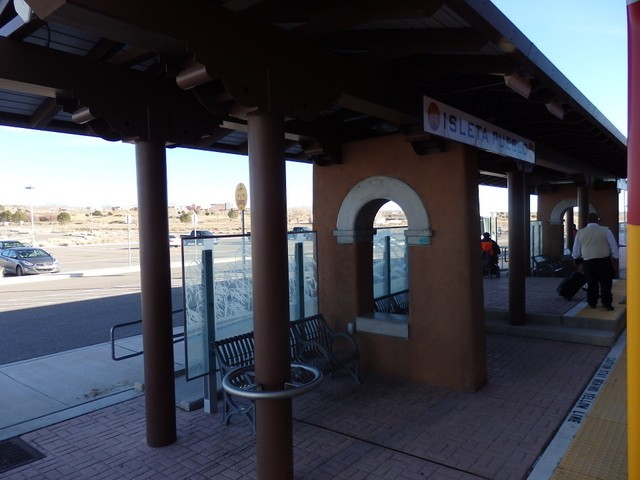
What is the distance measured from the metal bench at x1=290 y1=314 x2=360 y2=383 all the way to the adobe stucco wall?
32 centimetres

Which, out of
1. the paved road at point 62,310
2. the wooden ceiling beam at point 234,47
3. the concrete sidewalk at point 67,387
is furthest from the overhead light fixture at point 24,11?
the paved road at point 62,310

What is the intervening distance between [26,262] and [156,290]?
65.2 ft

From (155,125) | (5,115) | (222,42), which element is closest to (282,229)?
(222,42)

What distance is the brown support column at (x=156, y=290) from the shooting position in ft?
14.2

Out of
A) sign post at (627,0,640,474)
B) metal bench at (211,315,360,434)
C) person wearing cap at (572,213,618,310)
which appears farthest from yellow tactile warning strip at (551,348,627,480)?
person wearing cap at (572,213,618,310)

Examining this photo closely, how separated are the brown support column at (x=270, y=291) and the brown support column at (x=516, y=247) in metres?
5.91

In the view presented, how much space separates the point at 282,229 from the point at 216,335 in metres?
2.23

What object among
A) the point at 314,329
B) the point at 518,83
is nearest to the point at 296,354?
the point at 314,329

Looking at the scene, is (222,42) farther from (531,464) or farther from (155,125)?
(531,464)

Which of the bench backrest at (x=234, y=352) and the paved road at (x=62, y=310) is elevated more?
the bench backrest at (x=234, y=352)

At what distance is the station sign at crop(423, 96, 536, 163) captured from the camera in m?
4.75

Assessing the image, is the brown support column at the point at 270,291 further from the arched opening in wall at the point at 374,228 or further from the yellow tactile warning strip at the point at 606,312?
the yellow tactile warning strip at the point at 606,312

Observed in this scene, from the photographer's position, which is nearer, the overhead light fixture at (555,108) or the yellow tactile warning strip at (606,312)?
the overhead light fixture at (555,108)

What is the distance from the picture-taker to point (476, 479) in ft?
12.2
